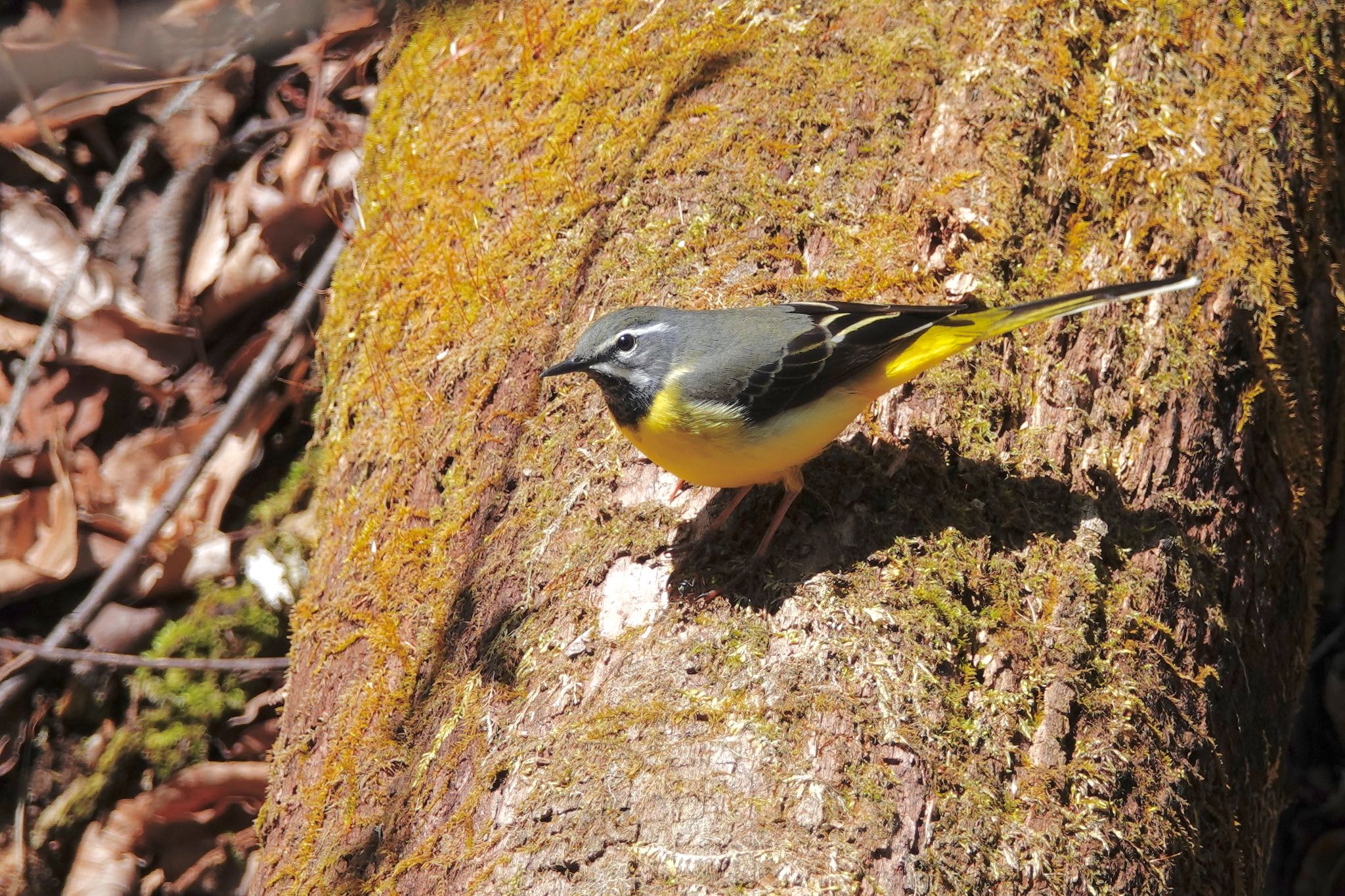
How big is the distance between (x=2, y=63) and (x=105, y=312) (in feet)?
13.0

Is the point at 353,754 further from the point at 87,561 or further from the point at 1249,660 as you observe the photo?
the point at 1249,660

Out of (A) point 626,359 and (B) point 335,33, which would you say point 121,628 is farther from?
(B) point 335,33

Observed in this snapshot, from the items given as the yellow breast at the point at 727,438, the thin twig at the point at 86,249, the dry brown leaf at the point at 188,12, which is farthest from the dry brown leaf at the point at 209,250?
the yellow breast at the point at 727,438

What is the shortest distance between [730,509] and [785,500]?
21cm

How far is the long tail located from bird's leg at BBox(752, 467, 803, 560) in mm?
443

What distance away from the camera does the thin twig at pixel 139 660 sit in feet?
16.8

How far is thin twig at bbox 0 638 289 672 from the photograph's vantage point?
5.12 metres

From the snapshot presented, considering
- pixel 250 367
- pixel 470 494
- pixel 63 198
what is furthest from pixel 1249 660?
pixel 63 198

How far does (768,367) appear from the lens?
11.8 feet

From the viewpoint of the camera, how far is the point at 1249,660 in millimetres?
3816

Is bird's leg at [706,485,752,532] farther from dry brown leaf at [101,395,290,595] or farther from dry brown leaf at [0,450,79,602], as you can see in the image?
dry brown leaf at [0,450,79,602]

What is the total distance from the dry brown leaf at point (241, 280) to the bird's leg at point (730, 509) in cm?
382

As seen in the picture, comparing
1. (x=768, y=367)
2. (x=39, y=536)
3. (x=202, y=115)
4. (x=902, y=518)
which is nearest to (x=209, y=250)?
(x=202, y=115)

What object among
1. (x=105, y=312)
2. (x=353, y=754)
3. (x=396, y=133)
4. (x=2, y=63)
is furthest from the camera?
(x=105, y=312)
